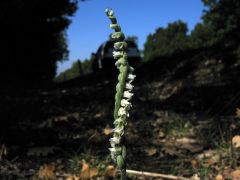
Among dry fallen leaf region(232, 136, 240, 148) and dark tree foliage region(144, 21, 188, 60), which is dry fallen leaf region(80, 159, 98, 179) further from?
dark tree foliage region(144, 21, 188, 60)

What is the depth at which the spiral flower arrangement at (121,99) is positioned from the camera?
60.2 inches

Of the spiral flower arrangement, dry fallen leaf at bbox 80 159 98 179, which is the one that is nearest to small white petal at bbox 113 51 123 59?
the spiral flower arrangement

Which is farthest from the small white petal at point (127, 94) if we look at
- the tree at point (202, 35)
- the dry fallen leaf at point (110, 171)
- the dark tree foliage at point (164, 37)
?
the dark tree foliage at point (164, 37)

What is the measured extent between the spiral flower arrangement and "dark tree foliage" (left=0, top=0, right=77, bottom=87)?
23.4m

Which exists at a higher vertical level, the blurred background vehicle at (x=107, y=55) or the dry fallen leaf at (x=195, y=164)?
the blurred background vehicle at (x=107, y=55)

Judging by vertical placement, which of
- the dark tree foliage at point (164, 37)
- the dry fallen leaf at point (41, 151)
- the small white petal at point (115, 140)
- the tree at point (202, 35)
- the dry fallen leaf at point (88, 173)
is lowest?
the dry fallen leaf at point (88, 173)

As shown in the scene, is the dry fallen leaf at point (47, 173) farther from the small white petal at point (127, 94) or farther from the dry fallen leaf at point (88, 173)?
the small white petal at point (127, 94)

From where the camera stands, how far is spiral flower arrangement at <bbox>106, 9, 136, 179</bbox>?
Answer: 5.01ft

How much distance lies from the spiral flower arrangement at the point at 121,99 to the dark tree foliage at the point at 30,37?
23447 mm

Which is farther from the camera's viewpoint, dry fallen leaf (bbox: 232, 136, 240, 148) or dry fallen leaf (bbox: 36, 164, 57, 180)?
dry fallen leaf (bbox: 36, 164, 57, 180)

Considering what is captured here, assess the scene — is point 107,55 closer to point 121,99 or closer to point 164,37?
point 121,99

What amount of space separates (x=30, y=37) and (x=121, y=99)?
2808cm

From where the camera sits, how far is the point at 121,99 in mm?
1552

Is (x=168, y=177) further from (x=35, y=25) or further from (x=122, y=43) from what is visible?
(x=35, y=25)
